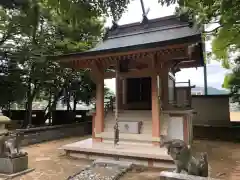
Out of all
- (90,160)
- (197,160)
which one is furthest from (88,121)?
(197,160)

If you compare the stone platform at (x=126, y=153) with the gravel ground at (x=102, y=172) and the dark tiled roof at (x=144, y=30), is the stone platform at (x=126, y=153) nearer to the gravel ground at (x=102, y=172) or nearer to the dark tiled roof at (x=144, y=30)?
the gravel ground at (x=102, y=172)

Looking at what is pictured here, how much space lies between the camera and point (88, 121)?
13984 millimetres

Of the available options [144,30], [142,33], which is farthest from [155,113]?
[144,30]

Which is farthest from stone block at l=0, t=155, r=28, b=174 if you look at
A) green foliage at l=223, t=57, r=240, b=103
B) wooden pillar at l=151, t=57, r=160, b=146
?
green foliage at l=223, t=57, r=240, b=103

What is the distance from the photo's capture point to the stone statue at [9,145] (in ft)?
17.3

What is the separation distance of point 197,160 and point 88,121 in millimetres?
11242

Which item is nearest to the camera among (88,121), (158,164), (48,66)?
(158,164)

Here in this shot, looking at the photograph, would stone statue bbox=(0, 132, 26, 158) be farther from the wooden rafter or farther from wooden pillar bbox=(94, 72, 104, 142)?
the wooden rafter

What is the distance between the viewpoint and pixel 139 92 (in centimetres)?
984

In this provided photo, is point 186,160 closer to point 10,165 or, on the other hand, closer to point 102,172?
point 102,172

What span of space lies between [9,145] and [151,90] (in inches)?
189

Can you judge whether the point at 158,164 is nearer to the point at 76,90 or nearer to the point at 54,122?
the point at 76,90

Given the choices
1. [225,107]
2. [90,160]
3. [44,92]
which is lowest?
[90,160]

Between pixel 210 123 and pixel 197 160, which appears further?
pixel 210 123
